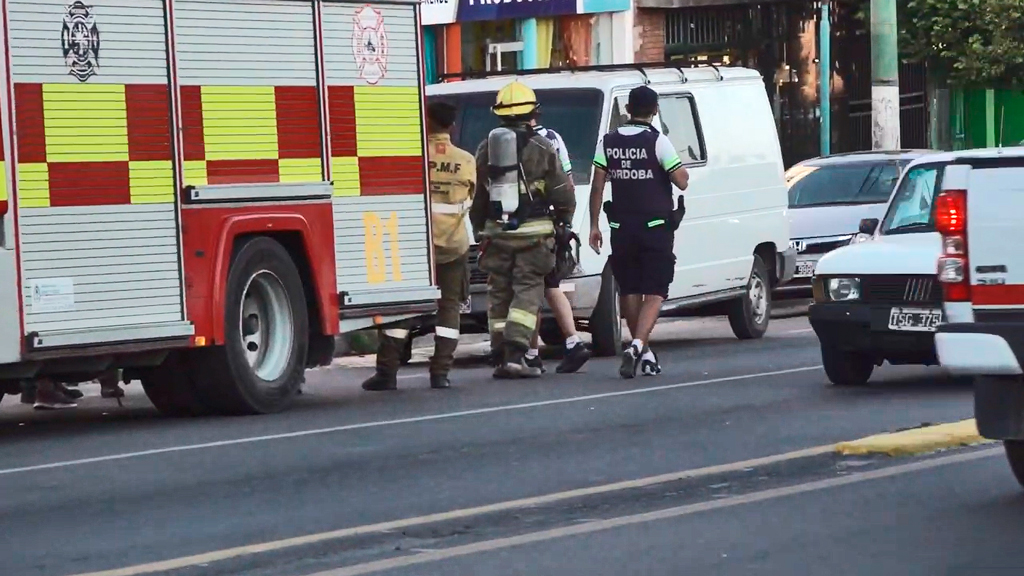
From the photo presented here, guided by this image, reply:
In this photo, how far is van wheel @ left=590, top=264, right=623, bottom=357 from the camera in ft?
49.8

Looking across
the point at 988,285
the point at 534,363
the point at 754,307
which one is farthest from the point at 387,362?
the point at 988,285

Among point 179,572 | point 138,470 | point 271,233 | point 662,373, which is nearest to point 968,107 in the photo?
point 662,373

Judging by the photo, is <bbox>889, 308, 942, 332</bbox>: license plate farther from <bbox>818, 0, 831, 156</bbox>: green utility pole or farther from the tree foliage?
the tree foliage

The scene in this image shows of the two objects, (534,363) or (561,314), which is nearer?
(534,363)

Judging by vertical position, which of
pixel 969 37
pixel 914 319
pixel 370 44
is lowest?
pixel 914 319

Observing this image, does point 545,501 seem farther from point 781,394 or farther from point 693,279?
point 693,279

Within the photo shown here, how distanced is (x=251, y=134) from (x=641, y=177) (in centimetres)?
275

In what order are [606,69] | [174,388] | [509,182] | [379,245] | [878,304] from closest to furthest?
1. [174,388]
2. [878,304]
3. [379,245]
4. [509,182]
5. [606,69]

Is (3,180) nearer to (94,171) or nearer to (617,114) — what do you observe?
(94,171)

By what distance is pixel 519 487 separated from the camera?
345 inches

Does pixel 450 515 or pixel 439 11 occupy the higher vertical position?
pixel 439 11

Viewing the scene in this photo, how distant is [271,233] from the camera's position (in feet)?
39.3

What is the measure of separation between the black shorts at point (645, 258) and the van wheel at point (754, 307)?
3.76m

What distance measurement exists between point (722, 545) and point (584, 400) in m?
4.72
